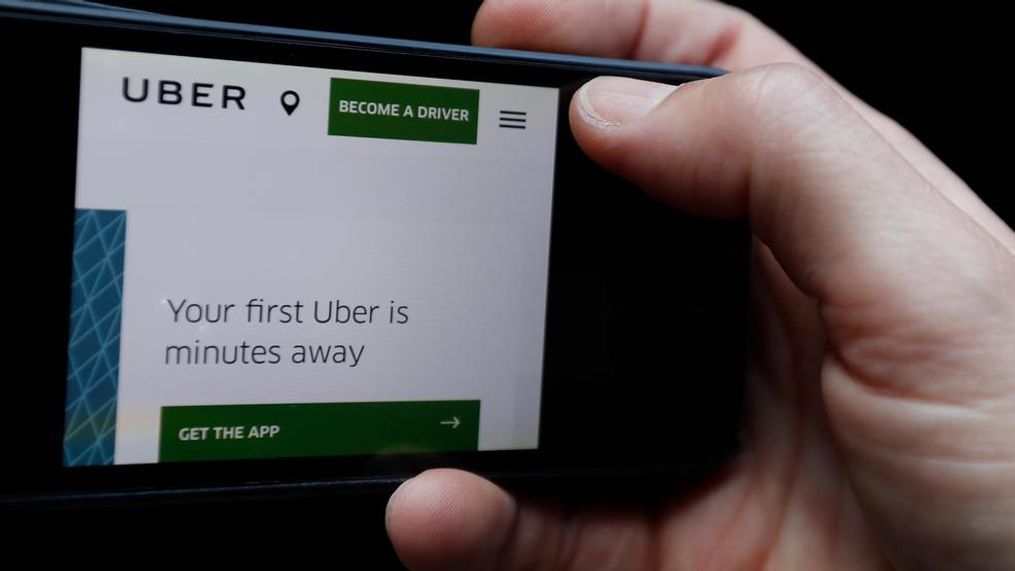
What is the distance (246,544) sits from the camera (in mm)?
656

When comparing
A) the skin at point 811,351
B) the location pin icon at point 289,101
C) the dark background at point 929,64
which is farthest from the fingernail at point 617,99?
the dark background at point 929,64

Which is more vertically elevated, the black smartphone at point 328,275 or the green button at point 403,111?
the green button at point 403,111

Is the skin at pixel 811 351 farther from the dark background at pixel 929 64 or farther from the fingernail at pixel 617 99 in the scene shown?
the dark background at pixel 929 64

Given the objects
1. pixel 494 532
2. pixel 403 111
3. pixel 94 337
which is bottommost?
pixel 494 532

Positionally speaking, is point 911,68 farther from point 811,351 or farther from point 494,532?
point 494,532

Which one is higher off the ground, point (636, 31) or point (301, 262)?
point (636, 31)

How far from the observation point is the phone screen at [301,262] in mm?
452

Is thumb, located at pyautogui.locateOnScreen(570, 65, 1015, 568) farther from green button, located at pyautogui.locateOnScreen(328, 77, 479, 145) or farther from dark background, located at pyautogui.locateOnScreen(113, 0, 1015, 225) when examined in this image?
dark background, located at pyautogui.locateOnScreen(113, 0, 1015, 225)

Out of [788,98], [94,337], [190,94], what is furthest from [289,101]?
[788,98]

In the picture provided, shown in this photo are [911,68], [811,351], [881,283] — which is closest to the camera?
[881,283]

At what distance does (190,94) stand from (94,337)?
0.45 feet

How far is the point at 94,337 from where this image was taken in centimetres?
45

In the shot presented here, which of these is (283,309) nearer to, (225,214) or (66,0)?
(225,214)

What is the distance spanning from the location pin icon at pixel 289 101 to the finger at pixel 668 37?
144 millimetres
